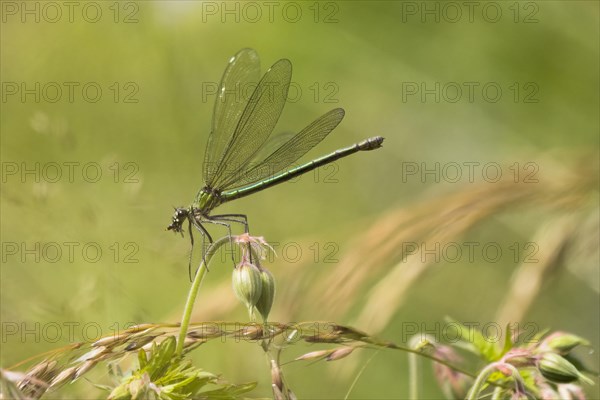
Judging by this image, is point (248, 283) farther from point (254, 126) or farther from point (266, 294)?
point (254, 126)

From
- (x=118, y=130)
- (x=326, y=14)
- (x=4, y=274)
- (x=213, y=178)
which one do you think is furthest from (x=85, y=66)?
(x=213, y=178)

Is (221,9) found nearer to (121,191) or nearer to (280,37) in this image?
(280,37)

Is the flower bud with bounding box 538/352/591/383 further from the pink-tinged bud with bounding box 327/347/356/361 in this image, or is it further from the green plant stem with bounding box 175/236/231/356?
the green plant stem with bounding box 175/236/231/356

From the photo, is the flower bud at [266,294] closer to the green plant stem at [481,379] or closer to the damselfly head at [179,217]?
the green plant stem at [481,379]
